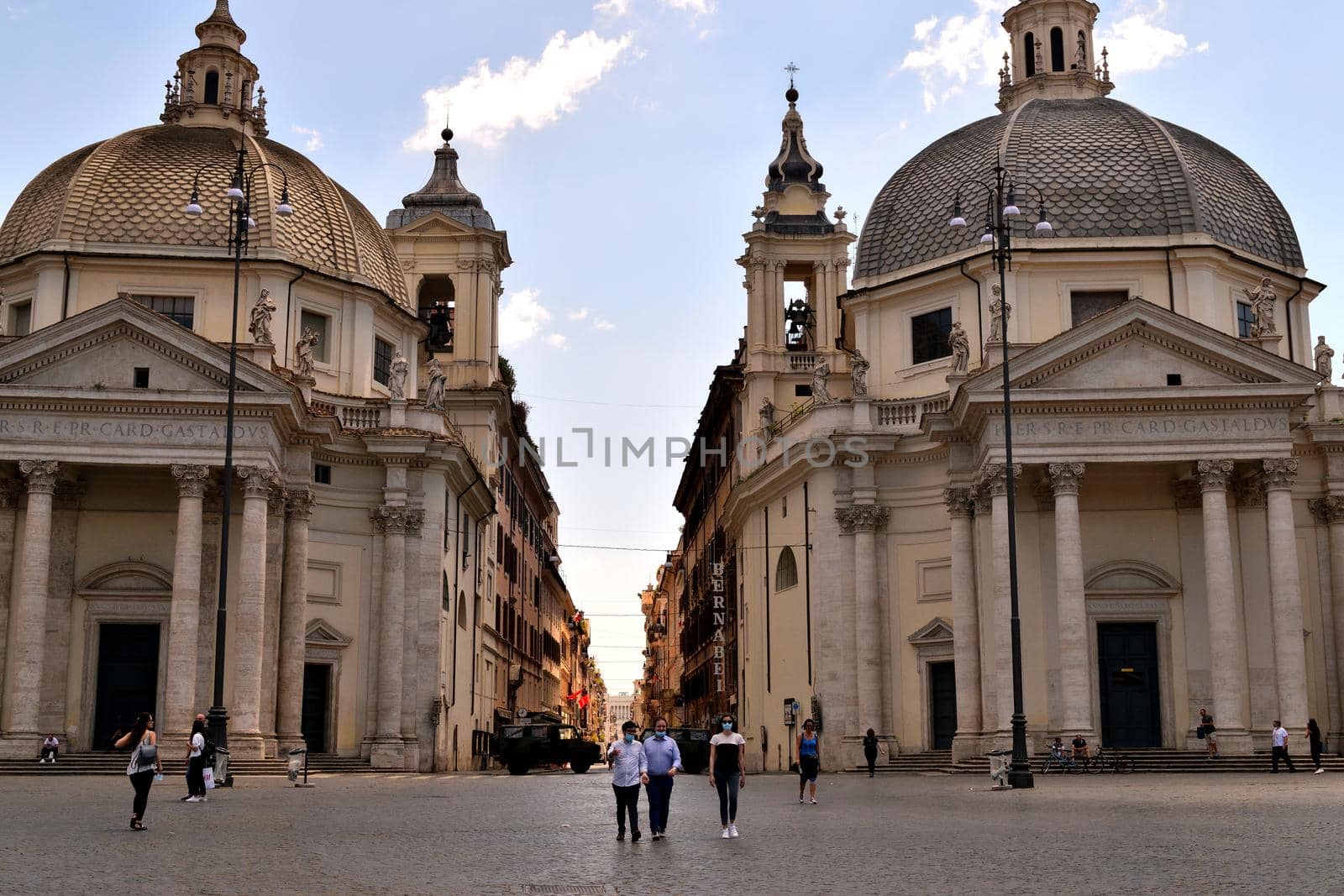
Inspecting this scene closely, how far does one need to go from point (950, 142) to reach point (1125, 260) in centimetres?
847

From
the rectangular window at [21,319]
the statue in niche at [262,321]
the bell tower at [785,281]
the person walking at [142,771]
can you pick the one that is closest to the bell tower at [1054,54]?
the bell tower at [785,281]

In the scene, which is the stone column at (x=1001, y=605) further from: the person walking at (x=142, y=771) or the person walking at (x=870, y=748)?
the person walking at (x=142, y=771)

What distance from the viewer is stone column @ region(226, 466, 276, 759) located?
40406mm

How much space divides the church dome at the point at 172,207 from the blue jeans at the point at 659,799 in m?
32.2

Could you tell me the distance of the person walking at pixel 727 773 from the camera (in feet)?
61.5

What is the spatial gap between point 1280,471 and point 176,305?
31.8m

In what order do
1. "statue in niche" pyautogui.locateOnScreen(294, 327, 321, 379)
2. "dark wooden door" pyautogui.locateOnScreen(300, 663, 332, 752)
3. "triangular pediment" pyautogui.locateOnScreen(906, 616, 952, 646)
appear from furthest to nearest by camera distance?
"dark wooden door" pyautogui.locateOnScreen(300, 663, 332, 752), "triangular pediment" pyautogui.locateOnScreen(906, 616, 952, 646), "statue in niche" pyautogui.locateOnScreen(294, 327, 321, 379)

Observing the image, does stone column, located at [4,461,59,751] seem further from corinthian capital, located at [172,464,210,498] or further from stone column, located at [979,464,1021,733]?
stone column, located at [979,464,1021,733]

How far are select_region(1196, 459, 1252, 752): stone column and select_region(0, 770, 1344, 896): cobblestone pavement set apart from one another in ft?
33.9

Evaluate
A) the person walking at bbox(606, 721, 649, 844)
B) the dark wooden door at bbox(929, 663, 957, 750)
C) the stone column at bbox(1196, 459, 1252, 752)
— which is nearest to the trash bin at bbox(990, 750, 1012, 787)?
the stone column at bbox(1196, 459, 1252, 752)

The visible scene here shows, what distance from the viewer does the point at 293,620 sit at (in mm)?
43781

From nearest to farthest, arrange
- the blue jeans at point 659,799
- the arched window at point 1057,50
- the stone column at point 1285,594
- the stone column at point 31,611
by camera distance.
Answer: the blue jeans at point 659,799
the stone column at point 31,611
the stone column at point 1285,594
the arched window at point 1057,50

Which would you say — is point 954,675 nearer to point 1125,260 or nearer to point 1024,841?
point 1125,260

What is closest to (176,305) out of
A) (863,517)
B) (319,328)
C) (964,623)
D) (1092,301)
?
(319,328)
